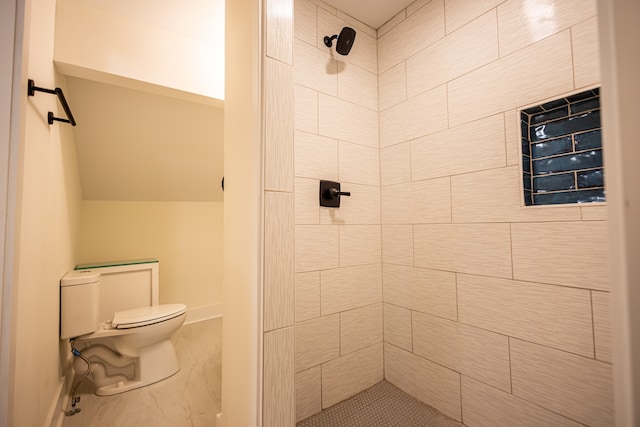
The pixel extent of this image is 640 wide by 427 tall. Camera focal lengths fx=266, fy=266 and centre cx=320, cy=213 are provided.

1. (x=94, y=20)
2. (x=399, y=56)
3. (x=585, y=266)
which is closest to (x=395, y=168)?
(x=399, y=56)

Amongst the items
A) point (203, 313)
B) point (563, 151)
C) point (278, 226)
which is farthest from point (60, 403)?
point (563, 151)

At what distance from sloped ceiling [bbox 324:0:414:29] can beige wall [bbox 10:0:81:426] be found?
4.84ft

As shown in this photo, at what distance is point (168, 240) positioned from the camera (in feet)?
9.82

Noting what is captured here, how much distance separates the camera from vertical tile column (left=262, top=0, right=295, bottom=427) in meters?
0.90

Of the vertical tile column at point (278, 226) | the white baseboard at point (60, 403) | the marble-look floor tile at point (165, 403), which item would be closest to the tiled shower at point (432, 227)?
the vertical tile column at point (278, 226)

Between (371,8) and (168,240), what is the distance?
9.51 ft

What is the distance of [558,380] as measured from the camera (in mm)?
1056

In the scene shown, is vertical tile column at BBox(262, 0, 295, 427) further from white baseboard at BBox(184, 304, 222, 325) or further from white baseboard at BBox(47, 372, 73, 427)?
white baseboard at BBox(184, 304, 222, 325)

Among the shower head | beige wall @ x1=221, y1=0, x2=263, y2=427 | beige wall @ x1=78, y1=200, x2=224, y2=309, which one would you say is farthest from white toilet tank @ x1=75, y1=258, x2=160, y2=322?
the shower head

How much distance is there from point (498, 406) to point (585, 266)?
2.42 feet

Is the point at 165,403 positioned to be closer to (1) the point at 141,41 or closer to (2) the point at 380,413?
(2) the point at 380,413

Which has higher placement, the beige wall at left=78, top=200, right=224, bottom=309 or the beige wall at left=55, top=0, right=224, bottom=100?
the beige wall at left=55, top=0, right=224, bottom=100

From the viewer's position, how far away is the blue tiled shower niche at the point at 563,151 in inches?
39.9

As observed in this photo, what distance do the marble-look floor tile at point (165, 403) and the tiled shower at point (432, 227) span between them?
28.0 inches
